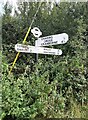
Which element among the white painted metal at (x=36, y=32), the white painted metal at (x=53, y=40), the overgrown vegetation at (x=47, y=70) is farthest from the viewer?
the white painted metal at (x=36, y=32)

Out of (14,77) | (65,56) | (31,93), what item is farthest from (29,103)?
(65,56)

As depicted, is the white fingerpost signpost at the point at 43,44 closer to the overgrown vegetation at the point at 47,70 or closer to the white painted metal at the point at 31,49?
the white painted metal at the point at 31,49

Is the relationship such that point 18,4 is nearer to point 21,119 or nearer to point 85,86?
point 85,86

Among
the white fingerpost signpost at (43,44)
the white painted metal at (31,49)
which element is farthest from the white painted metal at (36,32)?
the white painted metal at (31,49)

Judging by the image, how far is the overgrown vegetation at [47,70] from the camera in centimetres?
466

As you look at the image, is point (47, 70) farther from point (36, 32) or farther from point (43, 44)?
point (36, 32)

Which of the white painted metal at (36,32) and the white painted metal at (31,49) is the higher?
the white painted metal at (36,32)

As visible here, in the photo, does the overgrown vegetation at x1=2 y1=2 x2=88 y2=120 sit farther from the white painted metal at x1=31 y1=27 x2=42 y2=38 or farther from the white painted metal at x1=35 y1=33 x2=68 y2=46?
the white painted metal at x1=35 y1=33 x2=68 y2=46

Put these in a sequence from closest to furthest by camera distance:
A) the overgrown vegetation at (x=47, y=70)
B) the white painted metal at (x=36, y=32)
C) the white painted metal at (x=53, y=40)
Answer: the overgrown vegetation at (x=47, y=70), the white painted metal at (x=53, y=40), the white painted metal at (x=36, y=32)

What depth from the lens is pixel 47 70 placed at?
5496mm

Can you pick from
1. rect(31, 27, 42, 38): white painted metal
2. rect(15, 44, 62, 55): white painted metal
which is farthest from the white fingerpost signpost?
rect(31, 27, 42, 38): white painted metal

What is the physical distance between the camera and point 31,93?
4.84 m

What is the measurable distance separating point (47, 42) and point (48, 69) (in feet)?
1.70

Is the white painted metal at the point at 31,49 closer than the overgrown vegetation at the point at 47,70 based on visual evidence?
No
